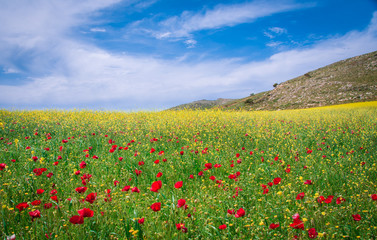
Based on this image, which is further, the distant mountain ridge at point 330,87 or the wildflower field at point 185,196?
the distant mountain ridge at point 330,87

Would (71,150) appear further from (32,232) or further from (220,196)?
(220,196)

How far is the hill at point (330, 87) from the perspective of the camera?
30.7 meters

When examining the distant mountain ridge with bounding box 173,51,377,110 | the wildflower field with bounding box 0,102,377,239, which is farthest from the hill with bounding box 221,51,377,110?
the wildflower field with bounding box 0,102,377,239

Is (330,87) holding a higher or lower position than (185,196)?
higher

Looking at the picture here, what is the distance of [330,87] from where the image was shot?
35562 millimetres

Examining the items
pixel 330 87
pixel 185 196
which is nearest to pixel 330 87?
pixel 330 87

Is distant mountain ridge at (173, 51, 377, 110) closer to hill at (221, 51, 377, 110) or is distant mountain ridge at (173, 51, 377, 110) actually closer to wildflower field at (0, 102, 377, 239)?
hill at (221, 51, 377, 110)

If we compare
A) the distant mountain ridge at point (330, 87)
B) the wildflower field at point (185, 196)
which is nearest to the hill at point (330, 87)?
the distant mountain ridge at point (330, 87)

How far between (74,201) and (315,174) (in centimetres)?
465

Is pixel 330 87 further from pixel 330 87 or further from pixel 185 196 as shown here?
pixel 185 196

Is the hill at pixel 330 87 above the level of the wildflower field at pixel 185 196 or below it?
above

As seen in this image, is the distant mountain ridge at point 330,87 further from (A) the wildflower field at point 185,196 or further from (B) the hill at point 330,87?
(A) the wildflower field at point 185,196

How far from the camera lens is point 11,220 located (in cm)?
252

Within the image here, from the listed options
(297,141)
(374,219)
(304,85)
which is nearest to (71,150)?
(374,219)
